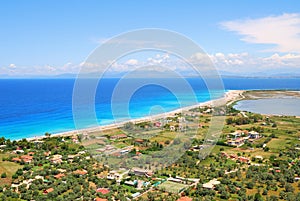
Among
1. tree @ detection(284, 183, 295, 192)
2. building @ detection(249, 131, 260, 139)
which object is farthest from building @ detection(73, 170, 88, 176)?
building @ detection(249, 131, 260, 139)

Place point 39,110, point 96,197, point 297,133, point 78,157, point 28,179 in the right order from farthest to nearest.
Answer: point 39,110 < point 297,133 < point 78,157 < point 28,179 < point 96,197

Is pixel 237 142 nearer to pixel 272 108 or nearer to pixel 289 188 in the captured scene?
pixel 289 188

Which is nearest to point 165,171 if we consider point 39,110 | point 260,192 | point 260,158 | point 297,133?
point 260,192

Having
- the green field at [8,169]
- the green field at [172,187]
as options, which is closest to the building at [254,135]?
the green field at [172,187]

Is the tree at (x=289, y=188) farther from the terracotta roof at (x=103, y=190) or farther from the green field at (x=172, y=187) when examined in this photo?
the terracotta roof at (x=103, y=190)

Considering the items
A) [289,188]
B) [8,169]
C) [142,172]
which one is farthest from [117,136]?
[289,188]

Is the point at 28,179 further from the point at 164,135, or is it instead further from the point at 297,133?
the point at 297,133

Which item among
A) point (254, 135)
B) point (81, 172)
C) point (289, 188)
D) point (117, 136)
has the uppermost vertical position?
point (117, 136)

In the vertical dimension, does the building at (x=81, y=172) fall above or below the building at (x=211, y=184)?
above

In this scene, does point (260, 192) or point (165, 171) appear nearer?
point (260, 192)

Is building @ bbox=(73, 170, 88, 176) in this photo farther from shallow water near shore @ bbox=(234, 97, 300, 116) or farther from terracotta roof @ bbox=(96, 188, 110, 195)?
shallow water near shore @ bbox=(234, 97, 300, 116)

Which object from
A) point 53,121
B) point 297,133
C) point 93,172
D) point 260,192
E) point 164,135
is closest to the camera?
point 260,192
